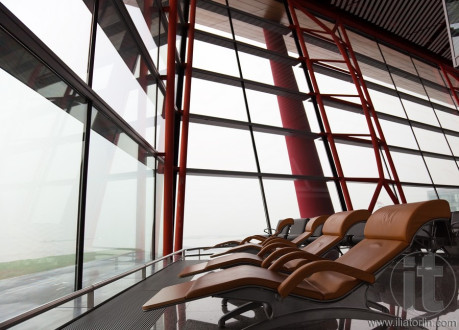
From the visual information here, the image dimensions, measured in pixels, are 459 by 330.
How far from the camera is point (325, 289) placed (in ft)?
6.10

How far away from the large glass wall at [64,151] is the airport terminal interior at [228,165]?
15 millimetres

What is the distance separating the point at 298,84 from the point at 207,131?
3.51 m

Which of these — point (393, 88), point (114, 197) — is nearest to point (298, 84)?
point (393, 88)

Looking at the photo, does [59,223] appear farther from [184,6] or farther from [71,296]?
[184,6]

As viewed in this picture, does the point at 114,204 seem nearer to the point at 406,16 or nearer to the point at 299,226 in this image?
the point at 299,226

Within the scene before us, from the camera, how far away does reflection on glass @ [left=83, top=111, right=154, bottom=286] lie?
310 cm

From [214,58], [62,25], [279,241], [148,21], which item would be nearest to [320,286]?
[279,241]

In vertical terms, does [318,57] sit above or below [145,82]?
above

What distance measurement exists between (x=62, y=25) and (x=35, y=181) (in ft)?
4.95

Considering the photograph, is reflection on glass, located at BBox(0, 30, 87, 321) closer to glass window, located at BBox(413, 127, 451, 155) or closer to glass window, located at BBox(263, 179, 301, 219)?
glass window, located at BBox(263, 179, 301, 219)

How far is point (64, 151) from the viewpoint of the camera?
8.60ft

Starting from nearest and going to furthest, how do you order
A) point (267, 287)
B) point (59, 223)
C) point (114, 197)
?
point (267, 287)
point (59, 223)
point (114, 197)

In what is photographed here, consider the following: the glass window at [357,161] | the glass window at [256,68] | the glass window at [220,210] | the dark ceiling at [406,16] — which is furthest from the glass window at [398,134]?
the glass window at [220,210]

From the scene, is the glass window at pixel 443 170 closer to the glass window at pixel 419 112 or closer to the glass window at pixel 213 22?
the glass window at pixel 419 112
